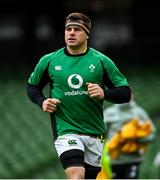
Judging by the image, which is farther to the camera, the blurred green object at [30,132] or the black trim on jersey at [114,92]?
the blurred green object at [30,132]

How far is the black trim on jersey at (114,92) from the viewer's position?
611 centimetres

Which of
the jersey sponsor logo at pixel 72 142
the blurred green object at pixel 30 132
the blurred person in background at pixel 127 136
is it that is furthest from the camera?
the blurred green object at pixel 30 132

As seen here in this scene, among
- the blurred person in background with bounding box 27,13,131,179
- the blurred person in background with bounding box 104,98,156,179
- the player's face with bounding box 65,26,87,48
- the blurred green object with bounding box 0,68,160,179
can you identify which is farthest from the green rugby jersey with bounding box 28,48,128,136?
the blurred green object with bounding box 0,68,160,179

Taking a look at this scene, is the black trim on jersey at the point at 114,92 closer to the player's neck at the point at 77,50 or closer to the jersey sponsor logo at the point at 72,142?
the player's neck at the point at 77,50

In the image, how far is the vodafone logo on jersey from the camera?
6.13 meters

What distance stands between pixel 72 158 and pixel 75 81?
0.58 metres

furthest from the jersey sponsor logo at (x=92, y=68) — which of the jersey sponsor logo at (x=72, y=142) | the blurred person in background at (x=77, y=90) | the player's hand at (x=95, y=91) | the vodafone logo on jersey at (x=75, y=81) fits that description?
the jersey sponsor logo at (x=72, y=142)

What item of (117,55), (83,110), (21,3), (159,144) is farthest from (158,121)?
(83,110)

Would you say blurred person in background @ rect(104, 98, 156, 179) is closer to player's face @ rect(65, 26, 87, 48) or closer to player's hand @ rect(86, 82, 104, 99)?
player's face @ rect(65, 26, 87, 48)

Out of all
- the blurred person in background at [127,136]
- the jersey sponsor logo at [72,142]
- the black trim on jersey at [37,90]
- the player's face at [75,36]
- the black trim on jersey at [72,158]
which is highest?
the player's face at [75,36]

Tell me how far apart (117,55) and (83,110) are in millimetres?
10957

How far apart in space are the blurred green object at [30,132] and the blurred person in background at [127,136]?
2.66 m

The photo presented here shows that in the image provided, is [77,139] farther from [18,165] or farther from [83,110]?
[18,165]

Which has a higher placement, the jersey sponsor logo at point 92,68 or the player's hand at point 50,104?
the jersey sponsor logo at point 92,68
